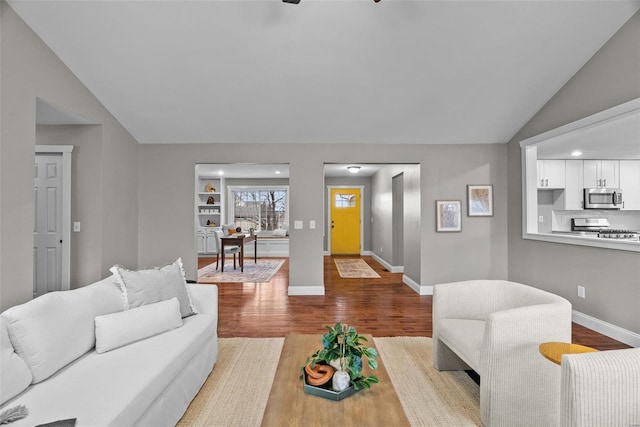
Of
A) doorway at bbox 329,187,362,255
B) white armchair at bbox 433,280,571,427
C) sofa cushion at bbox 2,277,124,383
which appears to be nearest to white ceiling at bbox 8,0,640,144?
sofa cushion at bbox 2,277,124,383

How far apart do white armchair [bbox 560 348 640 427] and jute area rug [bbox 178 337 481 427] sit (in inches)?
32.6

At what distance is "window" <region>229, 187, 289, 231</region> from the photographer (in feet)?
32.8

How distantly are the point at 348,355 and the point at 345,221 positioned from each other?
26.5 feet

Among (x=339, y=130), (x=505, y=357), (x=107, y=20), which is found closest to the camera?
(x=505, y=357)

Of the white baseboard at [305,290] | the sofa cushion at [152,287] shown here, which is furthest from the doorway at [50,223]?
the white baseboard at [305,290]

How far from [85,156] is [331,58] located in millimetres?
3311

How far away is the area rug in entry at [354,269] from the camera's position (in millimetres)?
6297

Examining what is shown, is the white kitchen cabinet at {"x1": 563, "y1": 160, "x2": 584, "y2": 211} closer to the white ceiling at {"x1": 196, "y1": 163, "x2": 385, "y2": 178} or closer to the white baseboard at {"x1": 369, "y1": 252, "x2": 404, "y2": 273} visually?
the white baseboard at {"x1": 369, "y1": 252, "x2": 404, "y2": 273}

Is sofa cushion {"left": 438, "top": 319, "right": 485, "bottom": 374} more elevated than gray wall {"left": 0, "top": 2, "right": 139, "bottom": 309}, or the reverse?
gray wall {"left": 0, "top": 2, "right": 139, "bottom": 309}

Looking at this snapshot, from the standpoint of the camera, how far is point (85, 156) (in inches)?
158

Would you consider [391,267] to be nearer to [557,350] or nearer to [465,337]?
[465,337]

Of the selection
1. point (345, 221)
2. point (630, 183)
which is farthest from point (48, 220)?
point (630, 183)

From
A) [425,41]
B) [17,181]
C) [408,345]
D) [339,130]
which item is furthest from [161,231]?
[425,41]

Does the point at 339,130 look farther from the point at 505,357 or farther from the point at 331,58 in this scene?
the point at 505,357
